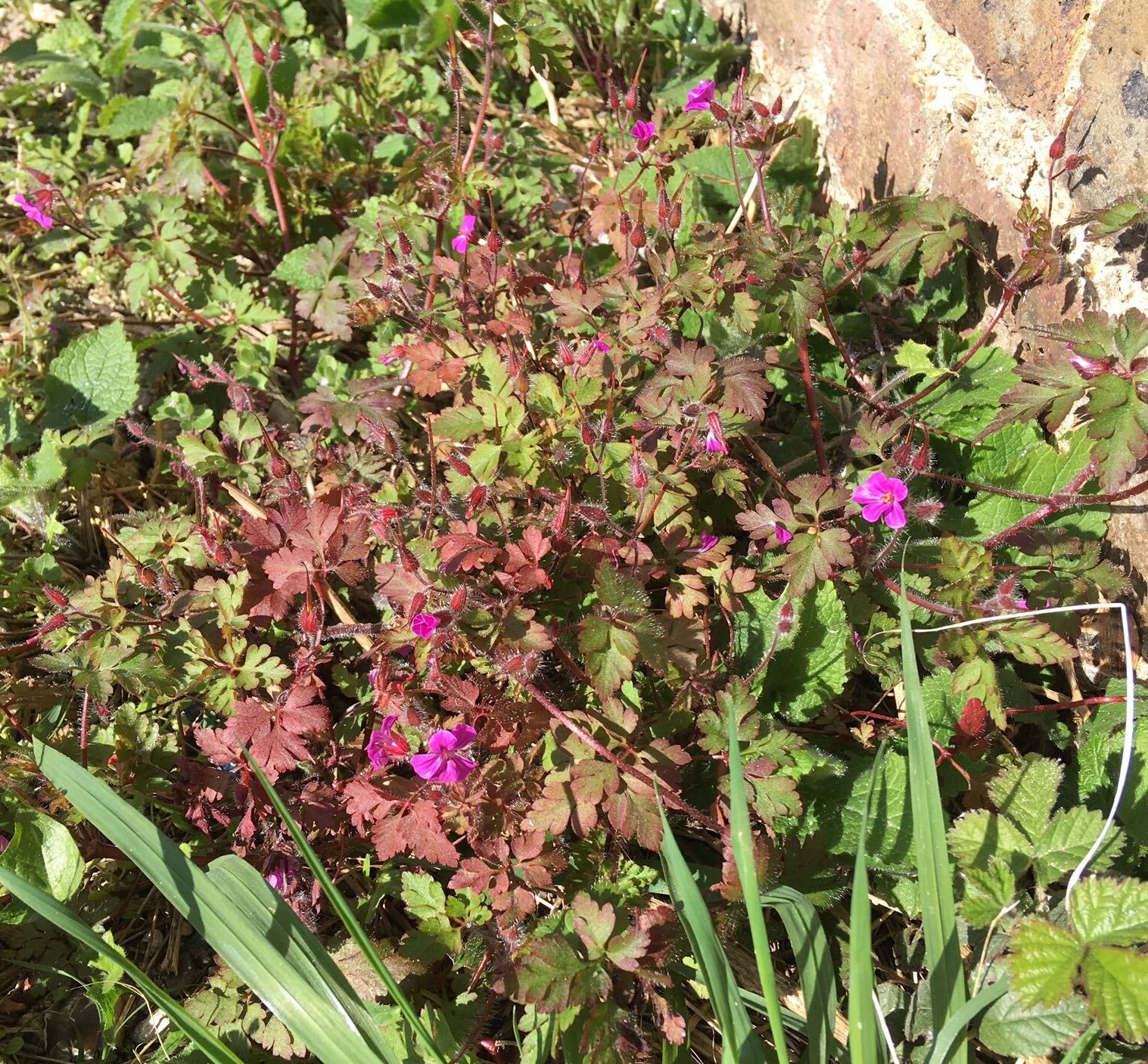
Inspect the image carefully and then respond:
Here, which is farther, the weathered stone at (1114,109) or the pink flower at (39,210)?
the pink flower at (39,210)

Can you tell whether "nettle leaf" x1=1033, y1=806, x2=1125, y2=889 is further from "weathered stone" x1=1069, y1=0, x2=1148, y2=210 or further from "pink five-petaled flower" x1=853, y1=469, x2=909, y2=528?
"weathered stone" x1=1069, y1=0, x2=1148, y2=210

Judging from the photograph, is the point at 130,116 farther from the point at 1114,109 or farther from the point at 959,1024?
the point at 959,1024

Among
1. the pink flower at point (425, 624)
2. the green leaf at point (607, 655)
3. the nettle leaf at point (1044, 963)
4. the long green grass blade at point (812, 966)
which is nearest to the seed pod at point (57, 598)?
the pink flower at point (425, 624)

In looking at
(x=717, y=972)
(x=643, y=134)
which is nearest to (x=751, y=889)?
(x=717, y=972)

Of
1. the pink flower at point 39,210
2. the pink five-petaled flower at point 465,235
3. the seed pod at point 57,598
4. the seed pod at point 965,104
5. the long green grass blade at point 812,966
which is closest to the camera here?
the long green grass blade at point 812,966

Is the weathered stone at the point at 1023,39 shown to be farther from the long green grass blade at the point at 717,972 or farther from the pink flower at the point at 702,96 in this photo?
the long green grass blade at the point at 717,972

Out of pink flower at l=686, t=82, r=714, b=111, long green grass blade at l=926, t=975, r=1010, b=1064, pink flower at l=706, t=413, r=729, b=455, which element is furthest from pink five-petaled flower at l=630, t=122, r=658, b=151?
long green grass blade at l=926, t=975, r=1010, b=1064
